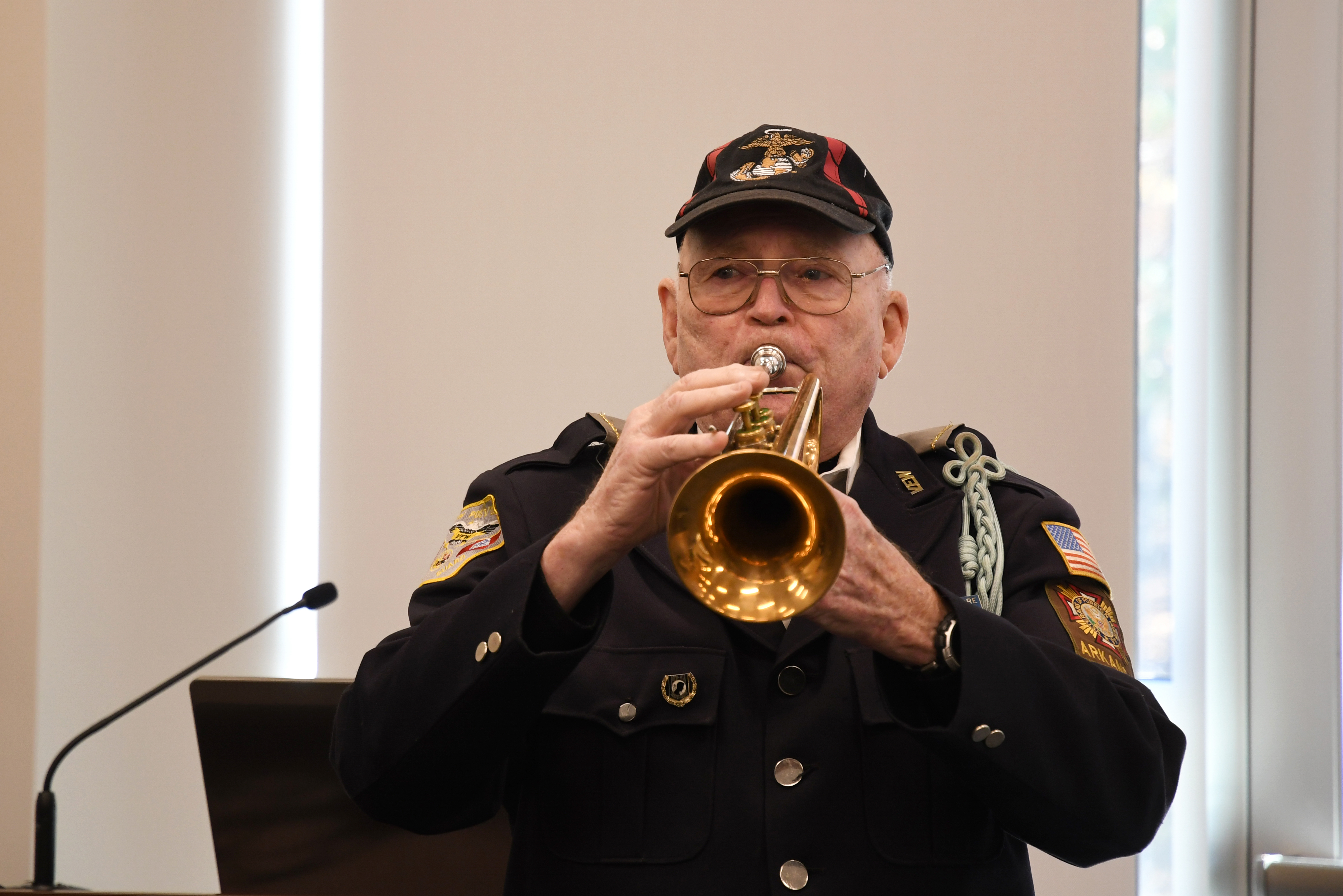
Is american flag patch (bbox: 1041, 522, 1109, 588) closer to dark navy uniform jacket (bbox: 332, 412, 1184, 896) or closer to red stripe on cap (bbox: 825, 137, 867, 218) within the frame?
dark navy uniform jacket (bbox: 332, 412, 1184, 896)

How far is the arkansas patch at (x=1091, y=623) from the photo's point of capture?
1.48 meters

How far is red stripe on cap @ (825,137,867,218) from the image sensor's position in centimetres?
166

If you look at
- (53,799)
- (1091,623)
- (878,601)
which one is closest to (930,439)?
(1091,623)

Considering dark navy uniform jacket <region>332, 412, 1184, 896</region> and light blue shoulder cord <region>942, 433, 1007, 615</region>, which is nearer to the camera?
dark navy uniform jacket <region>332, 412, 1184, 896</region>

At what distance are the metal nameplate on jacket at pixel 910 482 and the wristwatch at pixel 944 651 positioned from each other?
1.46 ft

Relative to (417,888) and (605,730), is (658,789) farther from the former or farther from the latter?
(417,888)

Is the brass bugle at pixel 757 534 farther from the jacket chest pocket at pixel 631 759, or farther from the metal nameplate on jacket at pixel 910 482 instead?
the metal nameplate on jacket at pixel 910 482

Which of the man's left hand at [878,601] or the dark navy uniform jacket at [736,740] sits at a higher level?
the man's left hand at [878,601]

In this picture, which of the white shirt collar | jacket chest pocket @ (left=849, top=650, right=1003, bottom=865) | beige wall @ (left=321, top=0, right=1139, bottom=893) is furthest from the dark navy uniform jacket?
beige wall @ (left=321, top=0, right=1139, bottom=893)

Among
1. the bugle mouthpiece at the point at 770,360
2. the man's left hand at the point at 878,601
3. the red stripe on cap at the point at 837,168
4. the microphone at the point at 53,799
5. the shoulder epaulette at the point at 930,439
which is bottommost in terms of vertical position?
the microphone at the point at 53,799

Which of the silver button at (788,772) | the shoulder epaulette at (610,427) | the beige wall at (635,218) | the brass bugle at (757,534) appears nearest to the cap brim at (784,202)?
the shoulder epaulette at (610,427)

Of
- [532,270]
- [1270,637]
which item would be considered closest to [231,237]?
[532,270]

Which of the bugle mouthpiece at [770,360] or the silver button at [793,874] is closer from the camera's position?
the silver button at [793,874]

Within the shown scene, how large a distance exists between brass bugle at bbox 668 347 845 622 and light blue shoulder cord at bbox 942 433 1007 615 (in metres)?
0.43
